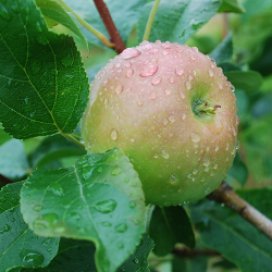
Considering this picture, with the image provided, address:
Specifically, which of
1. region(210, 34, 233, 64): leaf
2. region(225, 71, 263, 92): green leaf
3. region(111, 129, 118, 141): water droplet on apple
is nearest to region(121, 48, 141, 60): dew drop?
region(111, 129, 118, 141): water droplet on apple

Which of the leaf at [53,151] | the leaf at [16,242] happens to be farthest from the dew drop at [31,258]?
the leaf at [53,151]

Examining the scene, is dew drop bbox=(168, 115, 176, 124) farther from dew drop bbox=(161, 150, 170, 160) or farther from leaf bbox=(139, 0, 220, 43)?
leaf bbox=(139, 0, 220, 43)

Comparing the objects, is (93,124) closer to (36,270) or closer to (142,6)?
(36,270)

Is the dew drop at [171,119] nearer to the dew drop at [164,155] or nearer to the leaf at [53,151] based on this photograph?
the dew drop at [164,155]

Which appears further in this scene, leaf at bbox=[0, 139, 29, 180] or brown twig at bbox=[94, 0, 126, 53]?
leaf at bbox=[0, 139, 29, 180]

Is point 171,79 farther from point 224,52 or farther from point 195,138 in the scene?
point 224,52

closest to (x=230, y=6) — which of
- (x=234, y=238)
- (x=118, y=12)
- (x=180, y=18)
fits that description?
(x=180, y=18)

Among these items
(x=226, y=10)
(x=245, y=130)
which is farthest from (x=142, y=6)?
(x=245, y=130)
